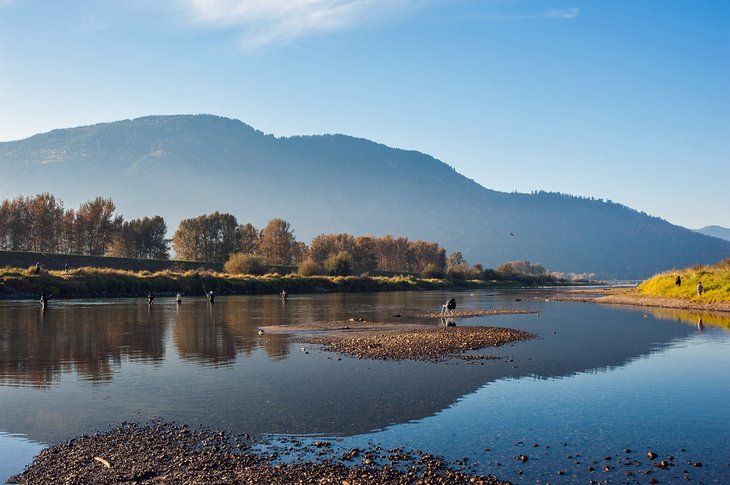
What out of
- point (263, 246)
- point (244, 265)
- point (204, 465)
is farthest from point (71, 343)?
point (263, 246)

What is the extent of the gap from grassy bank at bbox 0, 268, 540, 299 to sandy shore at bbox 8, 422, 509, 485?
231 feet

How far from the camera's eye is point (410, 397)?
2053 centimetres

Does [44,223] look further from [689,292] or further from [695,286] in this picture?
[695,286]

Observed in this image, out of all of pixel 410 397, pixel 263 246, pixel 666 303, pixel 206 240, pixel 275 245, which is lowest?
pixel 666 303

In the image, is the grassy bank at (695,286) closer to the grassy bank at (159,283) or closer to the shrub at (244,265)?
the grassy bank at (159,283)

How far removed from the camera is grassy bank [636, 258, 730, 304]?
6600cm

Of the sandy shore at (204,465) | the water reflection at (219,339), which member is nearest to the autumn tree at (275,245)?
the water reflection at (219,339)

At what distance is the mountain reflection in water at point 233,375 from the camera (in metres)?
17.9

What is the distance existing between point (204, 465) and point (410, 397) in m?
8.87

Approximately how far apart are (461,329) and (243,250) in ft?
415

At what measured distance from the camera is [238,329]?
4344cm

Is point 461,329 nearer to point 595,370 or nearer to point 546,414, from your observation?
point 595,370

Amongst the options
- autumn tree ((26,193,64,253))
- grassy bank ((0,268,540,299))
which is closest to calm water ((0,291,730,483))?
grassy bank ((0,268,540,299))

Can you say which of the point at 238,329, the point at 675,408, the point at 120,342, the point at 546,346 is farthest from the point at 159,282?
the point at 675,408
